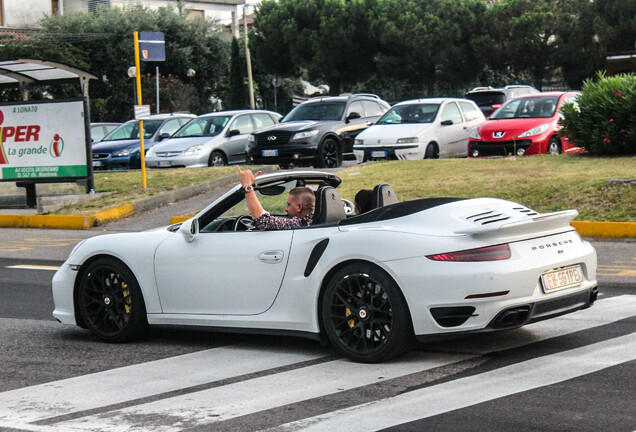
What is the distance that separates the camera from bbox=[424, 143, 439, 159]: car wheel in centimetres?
2262

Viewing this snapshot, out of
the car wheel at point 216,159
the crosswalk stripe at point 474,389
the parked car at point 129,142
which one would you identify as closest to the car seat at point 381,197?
the crosswalk stripe at point 474,389

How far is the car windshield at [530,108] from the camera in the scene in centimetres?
2195

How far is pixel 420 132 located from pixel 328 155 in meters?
2.12

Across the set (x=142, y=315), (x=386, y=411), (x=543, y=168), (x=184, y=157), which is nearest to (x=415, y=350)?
(x=386, y=411)

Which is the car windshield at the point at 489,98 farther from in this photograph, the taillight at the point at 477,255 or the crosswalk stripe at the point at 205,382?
the taillight at the point at 477,255

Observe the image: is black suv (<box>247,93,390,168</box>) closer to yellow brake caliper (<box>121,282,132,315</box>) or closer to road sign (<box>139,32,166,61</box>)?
road sign (<box>139,32,166,61</box>)

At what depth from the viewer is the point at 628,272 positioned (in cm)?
1077

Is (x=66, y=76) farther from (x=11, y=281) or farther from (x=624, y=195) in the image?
(x=624, y=195)

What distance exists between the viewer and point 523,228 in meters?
6.64

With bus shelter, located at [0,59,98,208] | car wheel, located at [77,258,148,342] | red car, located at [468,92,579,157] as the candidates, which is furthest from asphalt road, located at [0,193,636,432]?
red car, located at [468,92,579,157]

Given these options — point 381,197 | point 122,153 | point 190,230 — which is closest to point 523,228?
point 381,197

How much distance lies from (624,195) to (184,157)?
12.8 metres

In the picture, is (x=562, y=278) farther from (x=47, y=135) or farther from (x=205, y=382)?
(x=47, y=135)

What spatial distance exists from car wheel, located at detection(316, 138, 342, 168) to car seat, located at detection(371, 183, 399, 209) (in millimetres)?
15003
